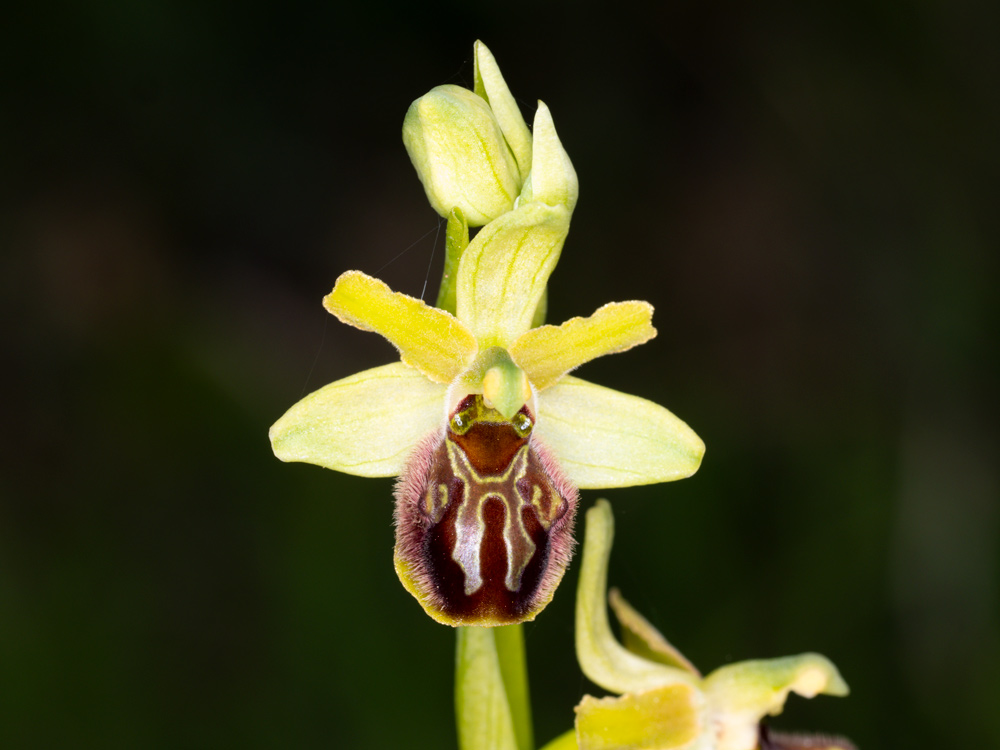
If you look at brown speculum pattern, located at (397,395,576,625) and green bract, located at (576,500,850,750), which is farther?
green bract, located at (576,500,850,750)

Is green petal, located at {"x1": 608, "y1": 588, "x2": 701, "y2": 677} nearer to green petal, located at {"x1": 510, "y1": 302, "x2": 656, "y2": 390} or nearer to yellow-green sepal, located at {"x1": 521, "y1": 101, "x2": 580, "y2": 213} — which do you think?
green petal, located at {"x1": 510, "y1": 302, "x2": 656, "y2": 390}

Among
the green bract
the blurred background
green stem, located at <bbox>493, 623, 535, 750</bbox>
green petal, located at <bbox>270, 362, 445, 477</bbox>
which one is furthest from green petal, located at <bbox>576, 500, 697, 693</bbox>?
the blurred background

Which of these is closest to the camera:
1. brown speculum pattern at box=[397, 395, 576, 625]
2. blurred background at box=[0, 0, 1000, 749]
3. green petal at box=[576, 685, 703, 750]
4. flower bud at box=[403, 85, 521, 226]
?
brown speculum pattern at box=[397, 395, 576, 625]

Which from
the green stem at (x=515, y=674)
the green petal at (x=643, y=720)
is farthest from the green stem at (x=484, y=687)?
the green petal at (x=643, y=720)

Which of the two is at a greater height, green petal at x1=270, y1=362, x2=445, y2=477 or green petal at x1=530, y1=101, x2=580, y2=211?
green petal at x1=530, y1=101, x2=580, y2=211

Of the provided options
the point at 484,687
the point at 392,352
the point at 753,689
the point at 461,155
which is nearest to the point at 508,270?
the point at 461,155

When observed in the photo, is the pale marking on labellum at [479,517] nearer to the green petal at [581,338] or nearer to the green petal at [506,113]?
the green petal at [581,338]
